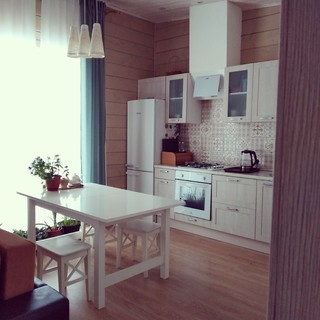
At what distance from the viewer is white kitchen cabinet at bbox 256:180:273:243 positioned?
3.80 meters

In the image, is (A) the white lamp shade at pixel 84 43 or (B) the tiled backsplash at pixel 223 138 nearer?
(A) the white lamp shade at pixel 84 43

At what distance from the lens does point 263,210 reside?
151 inches

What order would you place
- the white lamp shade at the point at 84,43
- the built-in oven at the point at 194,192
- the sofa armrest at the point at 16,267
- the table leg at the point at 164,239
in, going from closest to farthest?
the sofa armrest at the point at 16,267 < the white lamp shade at the point at 84,43 < the table leg at the point at 164,239 < the built-in oven at the point at 194,192

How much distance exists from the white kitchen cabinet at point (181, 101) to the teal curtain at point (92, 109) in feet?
3.17

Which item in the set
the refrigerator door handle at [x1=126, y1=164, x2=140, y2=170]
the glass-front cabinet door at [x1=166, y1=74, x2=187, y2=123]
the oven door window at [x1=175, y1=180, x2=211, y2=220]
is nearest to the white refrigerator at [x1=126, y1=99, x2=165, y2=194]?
the refrigerator door handle at [x1=126, y1=164, x2=140, y2=170]

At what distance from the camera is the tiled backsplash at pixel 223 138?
435cm

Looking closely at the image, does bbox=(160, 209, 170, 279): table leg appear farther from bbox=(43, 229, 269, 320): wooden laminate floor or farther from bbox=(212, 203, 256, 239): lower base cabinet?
bbox=(212, 203, 256, 239): lower base cabinet

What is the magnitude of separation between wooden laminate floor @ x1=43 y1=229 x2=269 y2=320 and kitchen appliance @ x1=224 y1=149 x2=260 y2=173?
1010mm

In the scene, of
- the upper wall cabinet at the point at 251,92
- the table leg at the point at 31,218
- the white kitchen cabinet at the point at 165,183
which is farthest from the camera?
the white kitchen cabinet at the point at 165,183

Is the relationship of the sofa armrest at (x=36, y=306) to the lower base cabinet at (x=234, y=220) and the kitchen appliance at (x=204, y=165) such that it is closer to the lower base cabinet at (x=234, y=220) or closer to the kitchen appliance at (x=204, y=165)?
the lower base cabinet at (x=234, y=220)

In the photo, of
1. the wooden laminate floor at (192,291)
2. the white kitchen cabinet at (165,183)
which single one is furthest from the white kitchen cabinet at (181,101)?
the wooden laminate floor at (192,291)

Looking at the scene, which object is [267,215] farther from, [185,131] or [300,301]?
[300,301]

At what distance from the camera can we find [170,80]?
4.92m

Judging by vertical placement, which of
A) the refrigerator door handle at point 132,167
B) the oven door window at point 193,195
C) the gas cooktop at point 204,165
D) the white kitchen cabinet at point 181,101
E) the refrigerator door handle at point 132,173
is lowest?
the oven door window at point 193,195
